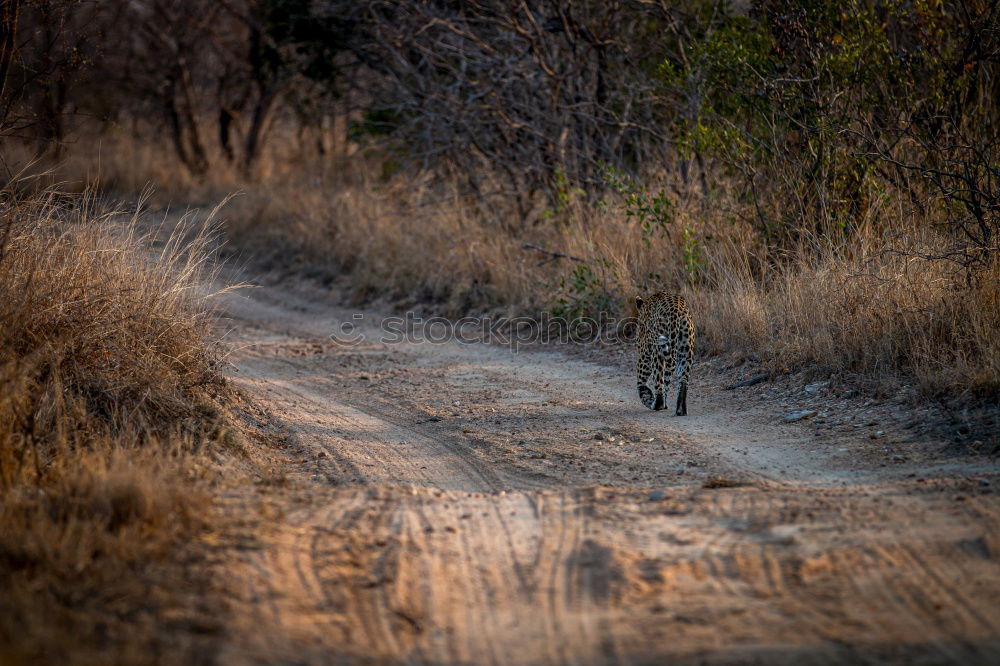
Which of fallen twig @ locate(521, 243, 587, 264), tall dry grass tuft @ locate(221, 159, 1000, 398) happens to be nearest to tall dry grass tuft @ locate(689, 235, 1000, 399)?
tall dry grass tuft @ locate(221, 159, 1000, 398)

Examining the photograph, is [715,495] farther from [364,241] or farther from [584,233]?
[364,241]

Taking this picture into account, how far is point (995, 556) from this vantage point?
433 centimetres

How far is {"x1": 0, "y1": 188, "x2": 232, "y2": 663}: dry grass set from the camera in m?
3.61

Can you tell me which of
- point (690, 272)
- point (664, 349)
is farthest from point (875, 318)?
point (690, 272)

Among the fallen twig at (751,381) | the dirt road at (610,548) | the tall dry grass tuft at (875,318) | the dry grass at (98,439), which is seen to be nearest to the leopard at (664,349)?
the dirt road at (610,548)

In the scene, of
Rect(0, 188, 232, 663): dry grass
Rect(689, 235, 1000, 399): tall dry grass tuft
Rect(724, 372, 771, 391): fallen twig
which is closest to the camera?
Rect(0, 188, 232, 663): dry grass

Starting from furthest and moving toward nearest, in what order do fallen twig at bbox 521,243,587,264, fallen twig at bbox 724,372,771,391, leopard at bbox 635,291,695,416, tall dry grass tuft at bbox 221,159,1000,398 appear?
fallen twig at bbox 521,243,587,264 → fallen twig at bbox 724,372,771,391 → leopard at bbox 635,291,695,416 → tall dry grass tuft at bbox 221,159,1000,398

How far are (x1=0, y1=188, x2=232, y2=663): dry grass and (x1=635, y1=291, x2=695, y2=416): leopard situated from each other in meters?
3.46

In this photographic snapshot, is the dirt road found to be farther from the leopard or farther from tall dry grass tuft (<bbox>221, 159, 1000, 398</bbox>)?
tall dry grass tuft (<bbox>221, 159, 1000, 398</bbox>)

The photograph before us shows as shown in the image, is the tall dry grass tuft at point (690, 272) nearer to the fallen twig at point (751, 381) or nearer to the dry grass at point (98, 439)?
the fallen twig at point (751, 381)

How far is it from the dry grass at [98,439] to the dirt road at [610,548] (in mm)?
385

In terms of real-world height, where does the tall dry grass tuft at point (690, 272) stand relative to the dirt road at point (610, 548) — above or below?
above

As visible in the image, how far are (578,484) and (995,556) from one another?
2378 millimetres

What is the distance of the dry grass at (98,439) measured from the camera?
3.61 m
